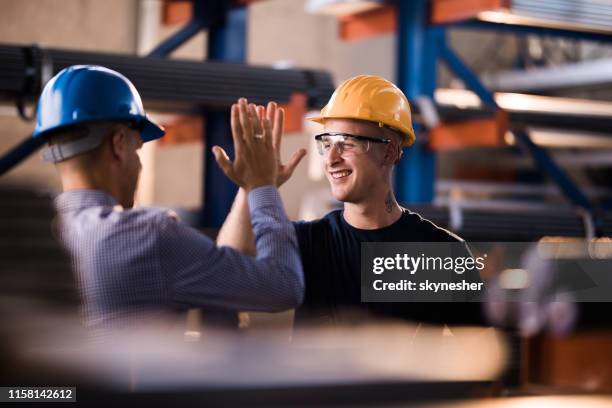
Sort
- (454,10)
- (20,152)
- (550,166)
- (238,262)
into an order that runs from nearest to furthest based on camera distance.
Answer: (238,262)
(20,152)
(454,10)
(550,166)

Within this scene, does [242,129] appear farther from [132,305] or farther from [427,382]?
[427,382]

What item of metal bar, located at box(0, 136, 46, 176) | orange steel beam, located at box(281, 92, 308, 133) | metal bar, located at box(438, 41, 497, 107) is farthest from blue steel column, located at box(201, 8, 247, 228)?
metal bar, located at box(438, 41, 497, 107)

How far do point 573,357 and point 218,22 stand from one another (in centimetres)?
384

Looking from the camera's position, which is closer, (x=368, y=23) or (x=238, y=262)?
(x=238, y=262)

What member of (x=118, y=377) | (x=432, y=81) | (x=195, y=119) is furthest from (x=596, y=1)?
(x=118, y=377)

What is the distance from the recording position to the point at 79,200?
131cm

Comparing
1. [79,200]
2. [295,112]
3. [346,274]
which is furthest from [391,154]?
[295,112]

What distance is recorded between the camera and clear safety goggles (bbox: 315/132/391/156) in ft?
5.00

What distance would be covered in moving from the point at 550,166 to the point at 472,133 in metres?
0.63

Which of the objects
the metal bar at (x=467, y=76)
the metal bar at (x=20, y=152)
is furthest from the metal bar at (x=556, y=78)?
the metal bar at (x=20, y=152)

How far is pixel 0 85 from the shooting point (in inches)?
146

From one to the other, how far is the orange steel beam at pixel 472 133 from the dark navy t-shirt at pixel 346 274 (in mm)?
2735

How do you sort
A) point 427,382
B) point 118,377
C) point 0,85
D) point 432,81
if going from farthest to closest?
point 432,81
point 0,85
point 427,382
point 118,377

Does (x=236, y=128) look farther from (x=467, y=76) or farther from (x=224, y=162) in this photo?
(x=467, y=76)
